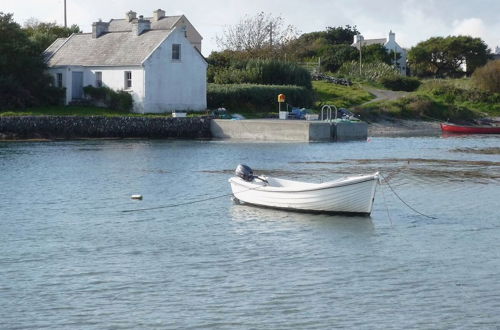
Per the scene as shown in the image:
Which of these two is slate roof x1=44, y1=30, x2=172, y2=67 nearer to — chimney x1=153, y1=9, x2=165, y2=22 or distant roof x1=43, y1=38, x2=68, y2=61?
A: distant roof x1=43, y1=38, x2=68, y2=61

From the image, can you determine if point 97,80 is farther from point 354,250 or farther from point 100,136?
point 354,250

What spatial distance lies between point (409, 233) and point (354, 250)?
3012 mm

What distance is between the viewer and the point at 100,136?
60.8 metres

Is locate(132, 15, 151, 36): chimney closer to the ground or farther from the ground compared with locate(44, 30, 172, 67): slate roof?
farther from the ground

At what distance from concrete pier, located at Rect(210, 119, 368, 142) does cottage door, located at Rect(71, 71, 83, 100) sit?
425 inches

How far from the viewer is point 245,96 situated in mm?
69875

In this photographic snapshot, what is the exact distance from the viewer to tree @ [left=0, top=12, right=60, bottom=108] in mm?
62656

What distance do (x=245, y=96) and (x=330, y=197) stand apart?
4231 centimetres

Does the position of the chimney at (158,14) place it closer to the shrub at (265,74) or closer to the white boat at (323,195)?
the shrub at (265,74)

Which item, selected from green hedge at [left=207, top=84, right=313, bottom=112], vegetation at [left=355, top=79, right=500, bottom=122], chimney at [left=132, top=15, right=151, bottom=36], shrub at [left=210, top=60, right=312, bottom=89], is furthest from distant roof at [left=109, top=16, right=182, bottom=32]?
vegetation at [left=355, top=79, right=500, bottom=122]

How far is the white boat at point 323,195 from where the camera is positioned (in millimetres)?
27688

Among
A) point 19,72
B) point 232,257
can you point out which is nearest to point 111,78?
point 19,72

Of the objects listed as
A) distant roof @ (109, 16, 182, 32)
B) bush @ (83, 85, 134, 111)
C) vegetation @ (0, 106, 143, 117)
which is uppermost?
distant roof @ (109, 16, 182, 32)

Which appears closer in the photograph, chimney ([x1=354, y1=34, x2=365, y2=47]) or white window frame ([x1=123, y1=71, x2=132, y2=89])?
white window frame ([x1=123, y1=71, x2=132, y2=89])
